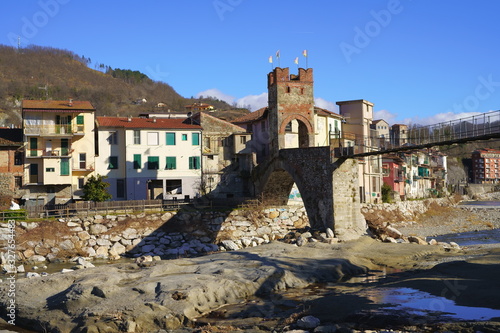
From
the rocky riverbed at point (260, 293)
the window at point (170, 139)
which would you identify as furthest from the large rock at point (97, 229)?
the window at point (170, 139)

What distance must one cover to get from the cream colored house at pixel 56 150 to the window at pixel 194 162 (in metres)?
9.86

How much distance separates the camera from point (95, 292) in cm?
2058

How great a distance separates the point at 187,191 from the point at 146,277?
30.4 metres

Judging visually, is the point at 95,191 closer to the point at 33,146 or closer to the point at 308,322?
the point at 33,146

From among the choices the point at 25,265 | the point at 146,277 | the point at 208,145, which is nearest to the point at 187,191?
the point at 208,145

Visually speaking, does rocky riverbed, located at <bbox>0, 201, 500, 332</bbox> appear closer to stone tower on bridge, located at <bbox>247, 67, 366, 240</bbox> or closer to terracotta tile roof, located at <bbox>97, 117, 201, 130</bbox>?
stone tower on bridge, located at <bbox>247, 67, 366, 240</bbox>

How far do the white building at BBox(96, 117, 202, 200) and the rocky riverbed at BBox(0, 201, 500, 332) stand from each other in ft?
81.8

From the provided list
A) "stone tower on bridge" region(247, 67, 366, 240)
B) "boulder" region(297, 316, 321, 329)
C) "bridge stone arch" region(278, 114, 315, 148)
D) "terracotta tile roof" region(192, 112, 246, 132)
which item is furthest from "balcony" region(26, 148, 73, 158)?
"boulder" region(297, 316, 321, 329)

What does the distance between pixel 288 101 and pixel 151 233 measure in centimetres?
1618

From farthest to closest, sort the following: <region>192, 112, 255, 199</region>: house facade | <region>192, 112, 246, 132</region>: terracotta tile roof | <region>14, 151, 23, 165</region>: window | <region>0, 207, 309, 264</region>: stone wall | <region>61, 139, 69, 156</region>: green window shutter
Answer: <region>192, 112, 246, 132</region>: terracotta tile roof → <region>192, 112, 255, 199</region>: house facade → <region>61, 139, 69, 156</region>: green window shutter → <region>14, 151, 23, 165</region>: window → <region>0, 207, 309, 264</region>: stone wall

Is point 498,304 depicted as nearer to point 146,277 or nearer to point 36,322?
point 146,277

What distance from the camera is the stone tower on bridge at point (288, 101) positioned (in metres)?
44.9

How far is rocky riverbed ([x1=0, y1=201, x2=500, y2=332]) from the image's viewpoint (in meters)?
17.4

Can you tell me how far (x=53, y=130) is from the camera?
49250 millimetres
